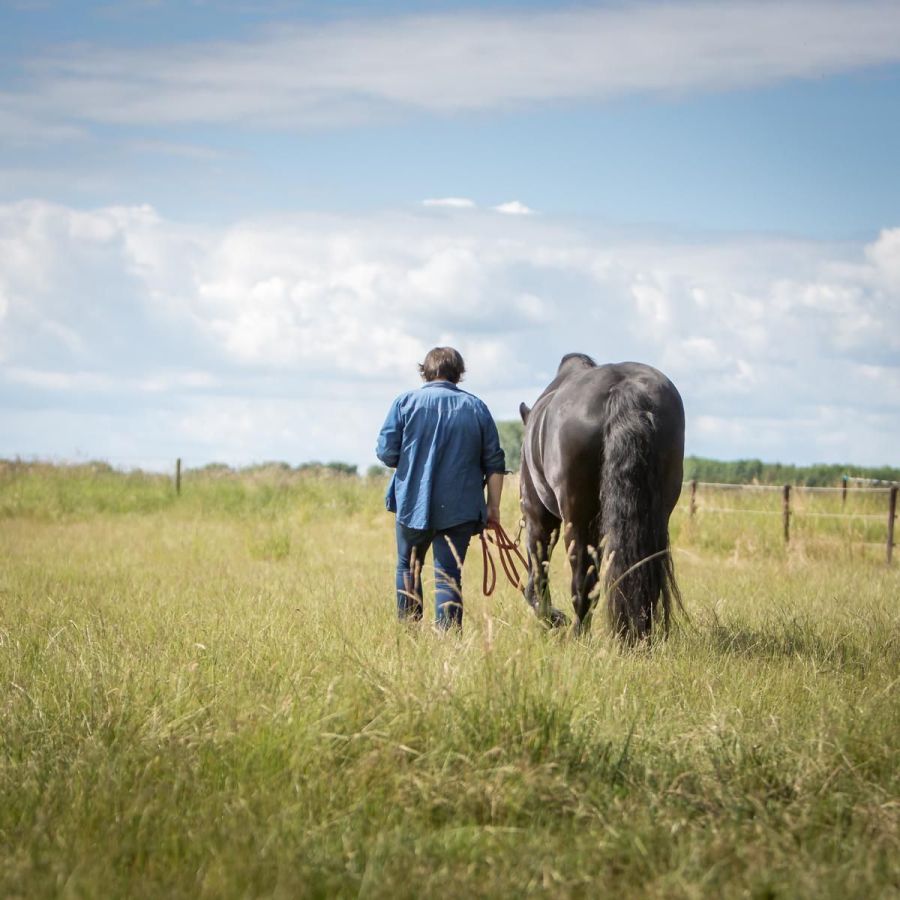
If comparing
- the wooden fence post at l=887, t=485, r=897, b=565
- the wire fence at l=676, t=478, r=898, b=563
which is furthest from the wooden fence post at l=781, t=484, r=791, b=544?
the wooden fence post at l=887, t=485, r=897, b=565

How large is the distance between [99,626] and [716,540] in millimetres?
11240

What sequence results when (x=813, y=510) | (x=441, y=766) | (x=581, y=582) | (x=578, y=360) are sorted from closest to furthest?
(x=441, y=766) < (x=581, y=582) < (x=578, y=360) < (x=813, y=510)

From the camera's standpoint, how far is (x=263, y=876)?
11.1 feet

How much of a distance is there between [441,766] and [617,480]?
311 centimetres

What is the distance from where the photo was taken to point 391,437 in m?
7.23

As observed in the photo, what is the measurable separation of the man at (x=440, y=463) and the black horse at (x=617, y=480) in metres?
0.53

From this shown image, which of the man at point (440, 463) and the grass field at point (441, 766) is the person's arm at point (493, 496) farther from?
the grass field at point (441, 766)

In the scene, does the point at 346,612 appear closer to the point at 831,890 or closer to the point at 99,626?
the point at 99,626

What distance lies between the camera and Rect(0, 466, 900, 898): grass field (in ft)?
11.5

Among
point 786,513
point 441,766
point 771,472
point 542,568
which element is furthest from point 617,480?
point 771,472

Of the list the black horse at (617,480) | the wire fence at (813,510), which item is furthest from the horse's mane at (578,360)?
the wire fence at (813,510)

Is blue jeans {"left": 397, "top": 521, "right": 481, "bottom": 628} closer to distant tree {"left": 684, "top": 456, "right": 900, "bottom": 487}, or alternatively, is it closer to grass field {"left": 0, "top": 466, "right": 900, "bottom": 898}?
grass field {"left": 0, "top": 466, "right": 900, "bottom": 898}

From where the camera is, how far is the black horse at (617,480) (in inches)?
266

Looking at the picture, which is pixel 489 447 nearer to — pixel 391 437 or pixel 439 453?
pixel 439 453
